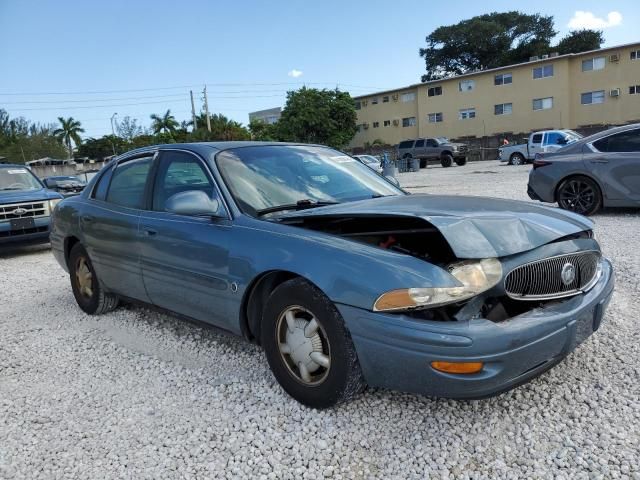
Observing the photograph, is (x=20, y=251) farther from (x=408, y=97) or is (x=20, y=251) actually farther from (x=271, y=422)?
(x=408, y=97)

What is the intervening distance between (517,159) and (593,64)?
1680 centimetres

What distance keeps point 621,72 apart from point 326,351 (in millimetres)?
40840

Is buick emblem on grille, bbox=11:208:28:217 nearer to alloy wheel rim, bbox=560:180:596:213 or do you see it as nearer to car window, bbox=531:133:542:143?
alloy wheel rim, bbox=560:180:596:213

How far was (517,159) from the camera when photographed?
25453 mm

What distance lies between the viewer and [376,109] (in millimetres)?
49000

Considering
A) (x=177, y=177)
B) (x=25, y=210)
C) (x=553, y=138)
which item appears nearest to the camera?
(x=177, y=177)

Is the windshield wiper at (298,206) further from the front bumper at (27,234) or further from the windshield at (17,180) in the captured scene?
the windshield at (17,180)

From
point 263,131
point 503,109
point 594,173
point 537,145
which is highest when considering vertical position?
point 263,131

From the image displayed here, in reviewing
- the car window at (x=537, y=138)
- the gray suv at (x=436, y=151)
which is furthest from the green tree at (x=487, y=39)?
the car window at (x=537, y=138)

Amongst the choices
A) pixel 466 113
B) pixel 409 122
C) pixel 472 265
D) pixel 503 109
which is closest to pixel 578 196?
pixel 472 265

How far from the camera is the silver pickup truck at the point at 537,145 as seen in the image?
21562 mm

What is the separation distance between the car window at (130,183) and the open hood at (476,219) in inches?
59.4

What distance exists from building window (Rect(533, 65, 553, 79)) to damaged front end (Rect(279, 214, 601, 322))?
132 ft

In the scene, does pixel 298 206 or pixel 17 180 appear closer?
pixel 298 206
